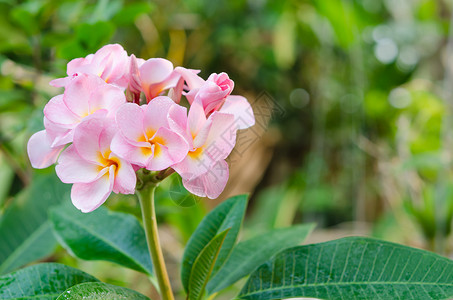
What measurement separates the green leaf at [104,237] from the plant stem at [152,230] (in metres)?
0.06

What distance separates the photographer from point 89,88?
31cm

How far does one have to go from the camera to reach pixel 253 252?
0.46 metres

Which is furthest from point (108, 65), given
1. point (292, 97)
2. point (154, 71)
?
point (292, 97)

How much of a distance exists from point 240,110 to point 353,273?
0.17 meters

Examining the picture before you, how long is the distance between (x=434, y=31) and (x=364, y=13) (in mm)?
380

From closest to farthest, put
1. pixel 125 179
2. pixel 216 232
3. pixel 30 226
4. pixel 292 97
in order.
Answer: pixel 125 179 < pixel 216 232 < pixel 30 226 < pixel 292 97

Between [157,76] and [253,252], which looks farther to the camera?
[253,252]

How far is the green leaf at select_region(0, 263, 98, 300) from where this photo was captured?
332mm

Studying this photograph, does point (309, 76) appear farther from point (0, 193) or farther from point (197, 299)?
point (197, 299)

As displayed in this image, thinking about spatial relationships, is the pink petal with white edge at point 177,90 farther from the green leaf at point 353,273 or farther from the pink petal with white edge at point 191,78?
the green leaf at point 353,273

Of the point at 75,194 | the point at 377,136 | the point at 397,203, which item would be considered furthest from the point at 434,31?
the point at 75,194

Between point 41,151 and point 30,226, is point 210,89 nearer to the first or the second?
point 41,151

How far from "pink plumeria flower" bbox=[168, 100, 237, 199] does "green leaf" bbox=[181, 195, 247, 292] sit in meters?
0.13

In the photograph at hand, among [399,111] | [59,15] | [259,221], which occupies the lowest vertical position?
[259,221]
